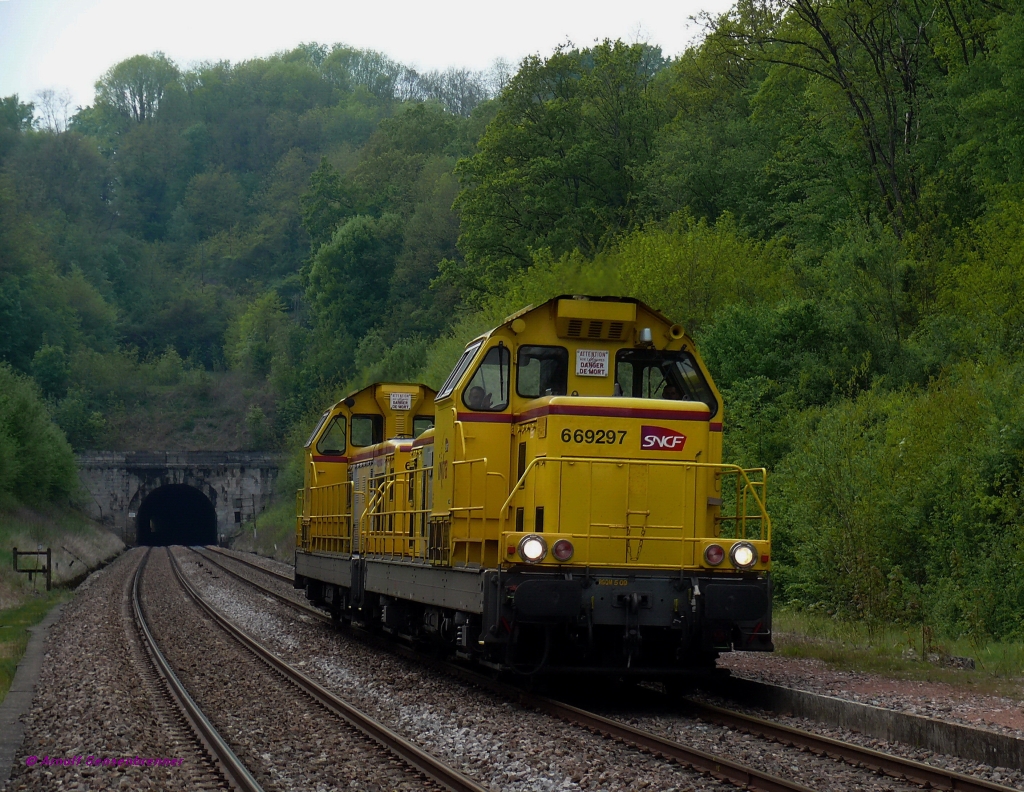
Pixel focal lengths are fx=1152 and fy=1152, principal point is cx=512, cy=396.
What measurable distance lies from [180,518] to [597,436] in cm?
7187

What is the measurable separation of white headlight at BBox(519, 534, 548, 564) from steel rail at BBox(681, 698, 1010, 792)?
2.01m

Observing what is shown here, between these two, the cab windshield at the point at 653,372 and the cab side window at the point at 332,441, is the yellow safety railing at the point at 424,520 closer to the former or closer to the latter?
the cab windshield at the point at 653,372

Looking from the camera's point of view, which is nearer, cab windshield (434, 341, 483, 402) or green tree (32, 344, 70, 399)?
cab windshield (434, 341, 483, 402)

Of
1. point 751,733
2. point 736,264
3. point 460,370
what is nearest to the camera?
point 751,733

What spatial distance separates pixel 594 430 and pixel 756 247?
852 inches

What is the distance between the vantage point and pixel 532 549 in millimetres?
10047

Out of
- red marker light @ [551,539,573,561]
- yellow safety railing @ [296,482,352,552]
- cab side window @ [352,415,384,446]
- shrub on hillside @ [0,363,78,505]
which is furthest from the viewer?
shrub on hillside @ [0,363,78,505]

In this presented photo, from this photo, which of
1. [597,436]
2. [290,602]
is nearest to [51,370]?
[290,602]

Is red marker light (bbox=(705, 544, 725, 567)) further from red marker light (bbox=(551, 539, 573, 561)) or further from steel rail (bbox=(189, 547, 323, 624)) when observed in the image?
steel rail (bbox=(189, 547, 323, 624))

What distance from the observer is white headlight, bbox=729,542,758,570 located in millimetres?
10391

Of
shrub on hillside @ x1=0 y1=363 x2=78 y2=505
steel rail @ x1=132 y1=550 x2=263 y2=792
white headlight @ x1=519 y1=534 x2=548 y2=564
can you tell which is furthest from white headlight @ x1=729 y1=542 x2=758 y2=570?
shrub on hillside @ x1=0 y1=363 x2=78 y2=505

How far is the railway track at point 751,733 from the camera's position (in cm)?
718

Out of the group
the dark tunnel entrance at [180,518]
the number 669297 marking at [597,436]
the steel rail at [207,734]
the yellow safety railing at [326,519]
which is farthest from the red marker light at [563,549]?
the dark tunnel entrance at [180,518]

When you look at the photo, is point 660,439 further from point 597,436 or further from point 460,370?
point 460,370
